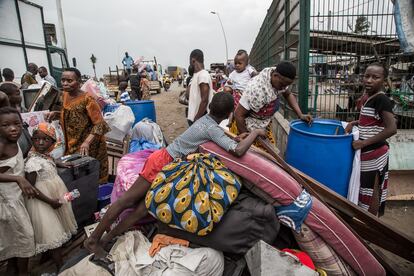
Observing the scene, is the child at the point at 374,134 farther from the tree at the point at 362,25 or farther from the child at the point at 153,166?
the tree at the point at 362,25

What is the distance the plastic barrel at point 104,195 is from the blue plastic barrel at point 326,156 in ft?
6.80

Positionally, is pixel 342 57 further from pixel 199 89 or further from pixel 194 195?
pixel 194 195

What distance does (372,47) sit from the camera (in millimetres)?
3982

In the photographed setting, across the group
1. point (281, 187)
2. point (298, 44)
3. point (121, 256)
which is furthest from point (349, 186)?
point (298, 44)

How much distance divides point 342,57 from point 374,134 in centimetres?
208

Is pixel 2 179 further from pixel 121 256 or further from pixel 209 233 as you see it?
pixel 209 233

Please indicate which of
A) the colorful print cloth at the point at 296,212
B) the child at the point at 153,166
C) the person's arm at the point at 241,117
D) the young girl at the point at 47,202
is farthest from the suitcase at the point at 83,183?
the colorful print cloth at the point at 296,212

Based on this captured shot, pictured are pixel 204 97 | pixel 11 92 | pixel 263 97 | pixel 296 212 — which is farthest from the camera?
pixel 204 97

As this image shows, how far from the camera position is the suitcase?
2544 mm

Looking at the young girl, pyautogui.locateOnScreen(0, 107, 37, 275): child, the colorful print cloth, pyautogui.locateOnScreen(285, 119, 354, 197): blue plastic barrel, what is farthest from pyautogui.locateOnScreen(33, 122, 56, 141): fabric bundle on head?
pyautogui.locateOnScreen(285, 119, 354, 197): blue plastic barrel

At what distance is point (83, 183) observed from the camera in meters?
2.67

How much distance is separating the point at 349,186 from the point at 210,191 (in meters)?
1.42

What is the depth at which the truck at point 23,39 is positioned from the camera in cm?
789

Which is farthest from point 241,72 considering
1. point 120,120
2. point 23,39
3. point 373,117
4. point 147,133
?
point 23,39
